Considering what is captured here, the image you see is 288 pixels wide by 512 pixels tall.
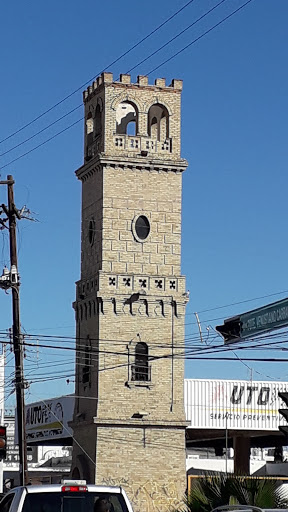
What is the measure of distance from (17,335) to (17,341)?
22 cm

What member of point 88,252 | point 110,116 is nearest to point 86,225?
point 88,252

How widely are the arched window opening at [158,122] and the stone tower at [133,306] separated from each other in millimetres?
163

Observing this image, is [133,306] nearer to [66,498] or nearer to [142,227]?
[142,227]

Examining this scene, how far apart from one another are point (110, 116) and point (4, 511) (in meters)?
38.6

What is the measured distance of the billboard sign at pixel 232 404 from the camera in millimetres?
55406

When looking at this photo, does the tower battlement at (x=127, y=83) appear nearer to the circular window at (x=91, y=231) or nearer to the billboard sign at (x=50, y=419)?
the circular window at (x=91, y=231)

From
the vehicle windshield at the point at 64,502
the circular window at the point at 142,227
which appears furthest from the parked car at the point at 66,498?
the circular window at the point at 142,227

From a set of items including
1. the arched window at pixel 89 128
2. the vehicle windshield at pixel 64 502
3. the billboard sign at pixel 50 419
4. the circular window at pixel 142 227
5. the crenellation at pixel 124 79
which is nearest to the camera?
the vehicle windshield at pixel 64 502

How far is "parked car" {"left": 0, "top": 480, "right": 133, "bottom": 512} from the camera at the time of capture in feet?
50.3

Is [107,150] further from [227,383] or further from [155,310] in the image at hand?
[227,383]

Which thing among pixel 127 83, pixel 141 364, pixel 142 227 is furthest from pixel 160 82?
pixel 141 364

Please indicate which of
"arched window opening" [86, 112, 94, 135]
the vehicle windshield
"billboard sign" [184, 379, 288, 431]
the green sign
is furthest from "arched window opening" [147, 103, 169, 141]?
the vehicle windshield

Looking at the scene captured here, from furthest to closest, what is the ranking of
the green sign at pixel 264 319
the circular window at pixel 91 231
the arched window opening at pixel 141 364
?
the circular window at pixel 91 231
the arched window opening at pixel 141 364
the green sign at pixel 264 319

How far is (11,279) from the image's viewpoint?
125 ft
